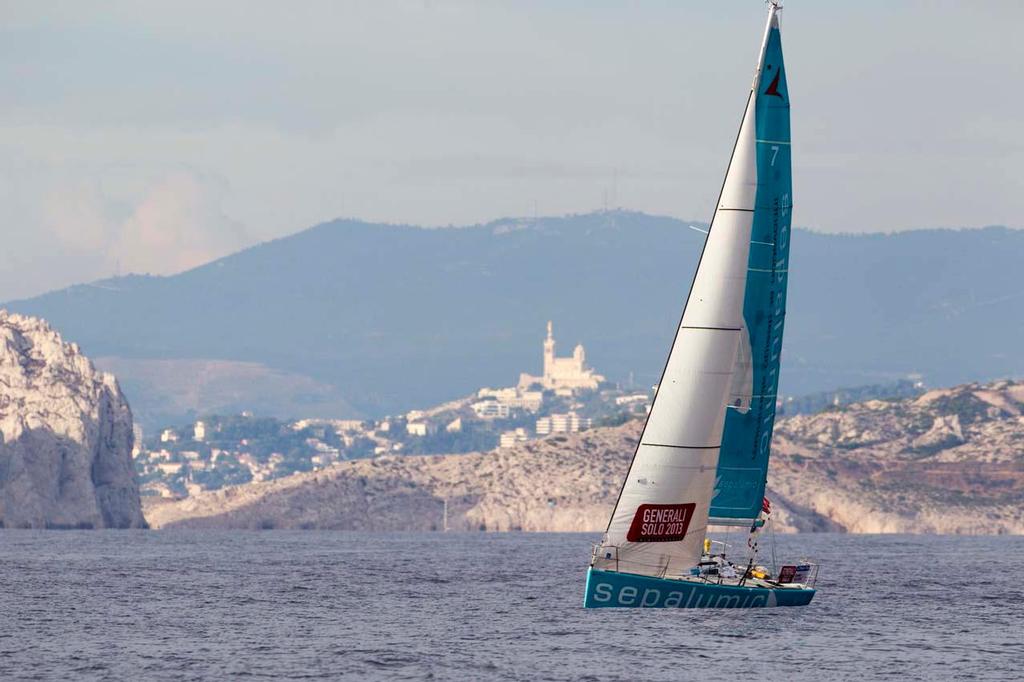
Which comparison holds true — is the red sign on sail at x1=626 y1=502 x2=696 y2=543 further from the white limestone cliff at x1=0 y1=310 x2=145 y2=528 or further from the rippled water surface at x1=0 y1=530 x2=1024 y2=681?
the white limestone cliff at x1=0 y1=310 x2=145 y2=528

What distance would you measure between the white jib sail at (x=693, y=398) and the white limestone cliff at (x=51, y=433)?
13320cm

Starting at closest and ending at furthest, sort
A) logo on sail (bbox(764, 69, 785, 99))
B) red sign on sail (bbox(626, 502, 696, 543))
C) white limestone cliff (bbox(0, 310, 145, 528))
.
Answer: red sign on sail (bbox(626, 502, 696, 543)), logo on sail (bbox(764, 69, 785, 99)), white limestone cliff (bbox(0, 310, 145, 528))

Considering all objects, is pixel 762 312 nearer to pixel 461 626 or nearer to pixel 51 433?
pixel 461 626

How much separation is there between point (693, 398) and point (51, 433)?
135m

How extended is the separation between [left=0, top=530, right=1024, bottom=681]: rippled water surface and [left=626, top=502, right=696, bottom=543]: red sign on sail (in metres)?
3.02

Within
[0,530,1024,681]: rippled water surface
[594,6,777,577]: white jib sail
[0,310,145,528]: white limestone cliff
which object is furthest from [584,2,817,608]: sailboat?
[0,310,145,528]: white limestone cliff

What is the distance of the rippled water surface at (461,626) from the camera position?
52.6 meters

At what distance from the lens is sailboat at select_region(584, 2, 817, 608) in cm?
5944

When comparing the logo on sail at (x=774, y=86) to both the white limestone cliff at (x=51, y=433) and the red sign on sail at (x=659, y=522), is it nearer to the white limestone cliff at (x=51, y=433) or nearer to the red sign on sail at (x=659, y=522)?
the red sign on sail at (x=659, y=522)

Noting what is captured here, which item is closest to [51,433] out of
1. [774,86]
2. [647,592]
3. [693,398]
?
[647,592]

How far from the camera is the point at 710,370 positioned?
196 ft

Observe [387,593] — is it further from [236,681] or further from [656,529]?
[236,681]

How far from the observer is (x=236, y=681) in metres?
49.5

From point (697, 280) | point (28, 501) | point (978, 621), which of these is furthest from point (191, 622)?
point (28, 501)
